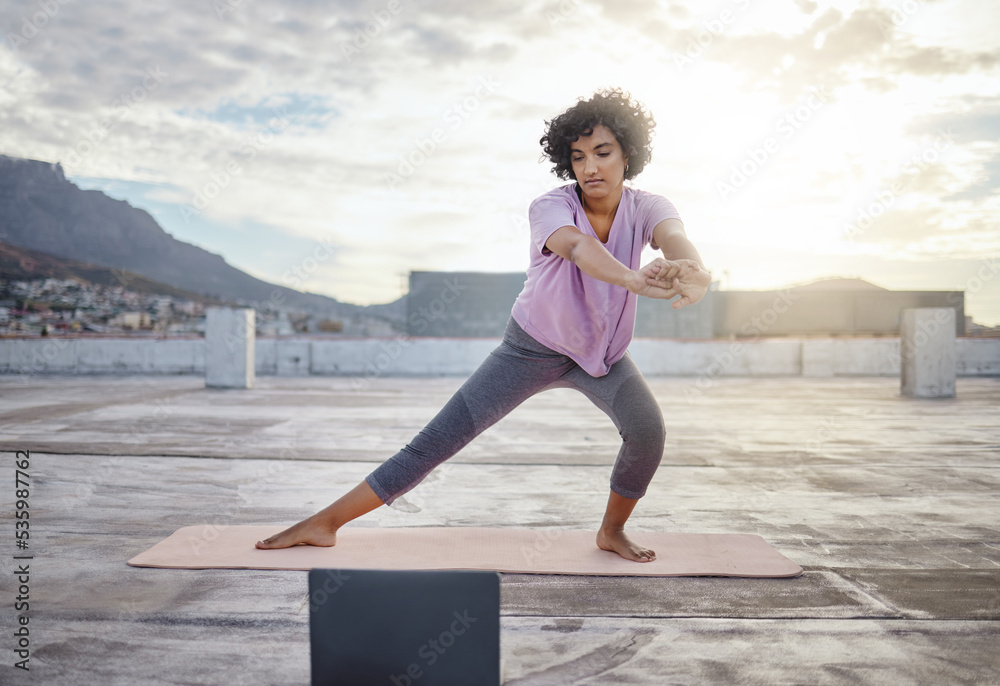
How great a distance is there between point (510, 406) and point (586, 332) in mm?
443

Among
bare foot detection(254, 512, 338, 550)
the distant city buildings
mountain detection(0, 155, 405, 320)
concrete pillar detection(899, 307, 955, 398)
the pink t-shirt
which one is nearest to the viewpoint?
the pink t-shirt

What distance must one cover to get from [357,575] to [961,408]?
407 inches

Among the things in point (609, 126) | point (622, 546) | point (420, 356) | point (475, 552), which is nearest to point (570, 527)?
point (622, 546)

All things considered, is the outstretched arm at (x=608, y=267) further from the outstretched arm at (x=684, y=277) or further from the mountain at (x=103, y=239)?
the mountain at (x=103, y=239)

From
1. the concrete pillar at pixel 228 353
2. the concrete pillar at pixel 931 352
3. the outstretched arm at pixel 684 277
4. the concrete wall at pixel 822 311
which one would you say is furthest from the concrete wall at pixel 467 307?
the outstretched arm at pixel 684 277

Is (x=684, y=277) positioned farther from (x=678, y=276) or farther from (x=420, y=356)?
(x=420, y=356)

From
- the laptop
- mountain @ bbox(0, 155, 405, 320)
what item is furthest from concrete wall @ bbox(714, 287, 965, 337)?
mountain @ bbox(0, 155, 405, 320)

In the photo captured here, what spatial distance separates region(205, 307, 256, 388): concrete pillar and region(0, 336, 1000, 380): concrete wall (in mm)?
3912

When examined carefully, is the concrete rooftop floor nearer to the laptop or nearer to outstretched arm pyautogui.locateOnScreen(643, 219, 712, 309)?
the laptop

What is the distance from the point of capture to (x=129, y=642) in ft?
6.16

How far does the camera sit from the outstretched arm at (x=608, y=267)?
2115 millimetres

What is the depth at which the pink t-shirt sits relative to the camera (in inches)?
98.4

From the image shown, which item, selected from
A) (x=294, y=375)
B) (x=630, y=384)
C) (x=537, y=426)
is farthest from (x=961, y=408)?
(x=294, y=375)

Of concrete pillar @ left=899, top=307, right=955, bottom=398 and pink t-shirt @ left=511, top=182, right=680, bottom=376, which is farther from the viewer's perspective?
concrete pillar @ left=899, top=307, right=955, bottom=398
